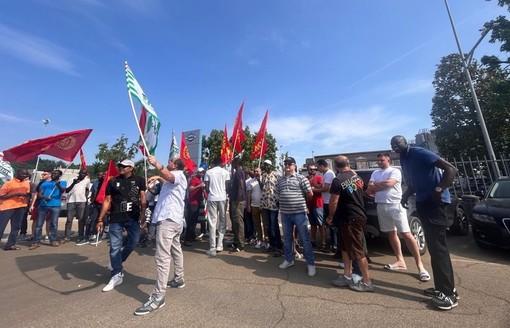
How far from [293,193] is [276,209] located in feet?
3.71

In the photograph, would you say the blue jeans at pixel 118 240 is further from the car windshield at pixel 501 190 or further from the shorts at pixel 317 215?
the car windshield at pixel 501 190

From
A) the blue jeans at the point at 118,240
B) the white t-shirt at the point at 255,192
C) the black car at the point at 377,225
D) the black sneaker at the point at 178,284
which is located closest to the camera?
the black sneaker at the point at 178,284

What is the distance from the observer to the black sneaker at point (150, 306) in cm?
334

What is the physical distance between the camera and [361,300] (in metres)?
3.56

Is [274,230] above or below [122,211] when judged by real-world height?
below

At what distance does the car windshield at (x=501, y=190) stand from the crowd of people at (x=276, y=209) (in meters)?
3.22

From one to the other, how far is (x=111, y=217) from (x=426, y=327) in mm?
4481

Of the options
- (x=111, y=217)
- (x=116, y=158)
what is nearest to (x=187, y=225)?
(x=111, y=217)

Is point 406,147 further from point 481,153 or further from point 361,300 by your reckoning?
point 481,153

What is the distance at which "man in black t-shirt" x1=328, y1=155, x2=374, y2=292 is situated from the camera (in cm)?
390

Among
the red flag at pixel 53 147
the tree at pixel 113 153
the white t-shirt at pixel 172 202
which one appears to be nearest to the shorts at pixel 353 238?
the white t-shirt at pixel 172 202

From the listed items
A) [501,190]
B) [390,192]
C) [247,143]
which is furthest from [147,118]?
[247,143]

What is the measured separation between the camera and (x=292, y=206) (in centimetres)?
482

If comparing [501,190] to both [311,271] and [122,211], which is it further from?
[122,211]
